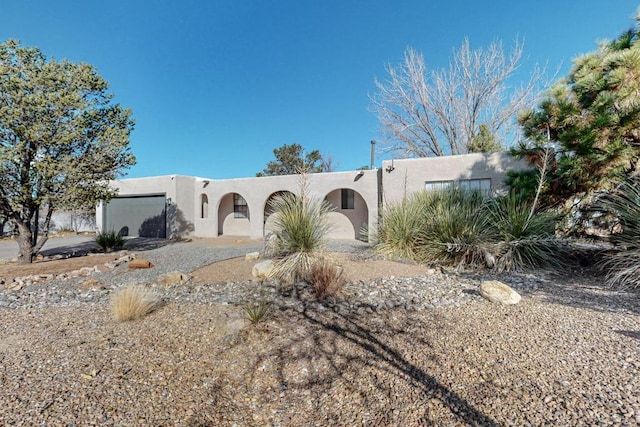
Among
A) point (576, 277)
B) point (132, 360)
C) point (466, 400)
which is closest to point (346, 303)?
point (466, 400)

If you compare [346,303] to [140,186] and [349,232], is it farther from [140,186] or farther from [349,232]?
[140,186]

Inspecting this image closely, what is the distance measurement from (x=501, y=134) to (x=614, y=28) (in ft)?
33.5

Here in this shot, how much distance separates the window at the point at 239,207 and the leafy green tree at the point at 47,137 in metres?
7.92

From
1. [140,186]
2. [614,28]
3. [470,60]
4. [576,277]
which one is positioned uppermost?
[470,60]

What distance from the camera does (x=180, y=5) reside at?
9312 millimetres

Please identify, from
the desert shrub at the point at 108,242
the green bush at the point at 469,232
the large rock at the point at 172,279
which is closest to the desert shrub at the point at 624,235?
the green bush at the point at 469,232

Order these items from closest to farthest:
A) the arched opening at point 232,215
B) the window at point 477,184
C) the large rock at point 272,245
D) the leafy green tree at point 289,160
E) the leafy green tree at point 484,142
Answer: the large rock at point 272,245 → the window at point 477,184 → the leafy green tree at point 484,142 → the arched opening at point 232,215 → the leafy green tree at point 289,160

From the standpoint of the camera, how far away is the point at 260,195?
14.7 metres

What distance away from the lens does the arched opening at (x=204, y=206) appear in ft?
53.7

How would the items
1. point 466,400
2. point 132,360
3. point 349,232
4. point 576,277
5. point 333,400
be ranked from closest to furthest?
point 466,400, point 333,400, point 132,360, point 576,277, point 349,232

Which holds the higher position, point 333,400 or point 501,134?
point 501,134

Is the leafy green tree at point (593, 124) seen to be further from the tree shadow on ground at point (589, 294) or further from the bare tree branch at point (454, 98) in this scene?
the bare tree branch at point (454, 98)

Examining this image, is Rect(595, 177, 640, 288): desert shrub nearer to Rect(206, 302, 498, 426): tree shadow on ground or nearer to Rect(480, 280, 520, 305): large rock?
Rect(480, 280, 520, 305): large rock

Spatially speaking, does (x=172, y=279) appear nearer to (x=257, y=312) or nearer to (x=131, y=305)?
(x=131, y=305)
